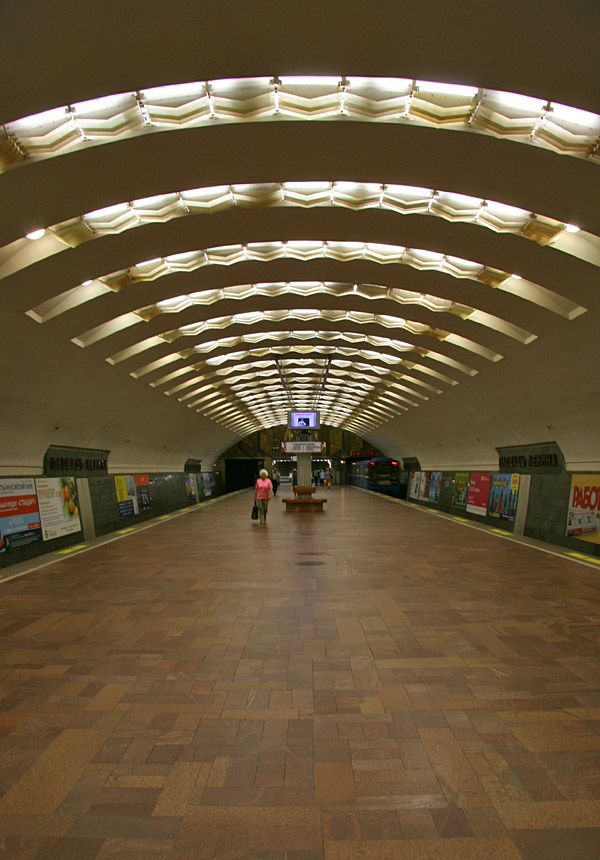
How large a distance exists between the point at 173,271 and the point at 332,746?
10.6 meters

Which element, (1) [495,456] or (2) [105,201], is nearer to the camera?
(2) [105,201]

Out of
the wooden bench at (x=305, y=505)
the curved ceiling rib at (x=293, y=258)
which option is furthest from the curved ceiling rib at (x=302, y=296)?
the wooden bench at (x=305, y=505)

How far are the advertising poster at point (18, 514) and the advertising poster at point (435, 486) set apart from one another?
2011 centimetres

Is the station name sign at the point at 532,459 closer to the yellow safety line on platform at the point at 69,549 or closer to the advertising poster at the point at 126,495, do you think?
the yellow safety line on platform at the point at 69,549

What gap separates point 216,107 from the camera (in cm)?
660

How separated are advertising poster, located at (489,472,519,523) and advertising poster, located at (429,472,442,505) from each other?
8029mm

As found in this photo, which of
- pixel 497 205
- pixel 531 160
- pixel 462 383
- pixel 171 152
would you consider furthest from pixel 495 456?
pixel 171 152

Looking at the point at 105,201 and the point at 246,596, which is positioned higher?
the point at 105,201

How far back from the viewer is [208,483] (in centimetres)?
3972

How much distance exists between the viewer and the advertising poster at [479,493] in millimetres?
19578

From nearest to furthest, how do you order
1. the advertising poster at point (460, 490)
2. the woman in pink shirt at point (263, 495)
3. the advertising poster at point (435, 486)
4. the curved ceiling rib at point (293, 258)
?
the curved ceiling rib at point (293, 258) < the woman in pink shirt at point (263, 495) < the advertising poster at point (460, 490) < the advertising poster at point (435, 486)

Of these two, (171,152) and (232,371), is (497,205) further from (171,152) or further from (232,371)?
(232,371)

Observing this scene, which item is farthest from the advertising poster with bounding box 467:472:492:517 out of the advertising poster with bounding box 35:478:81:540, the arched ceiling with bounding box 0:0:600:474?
the advertising poster with bounding box 35:478:81:540

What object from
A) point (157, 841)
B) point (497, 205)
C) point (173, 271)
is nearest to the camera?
point (157, 841)
